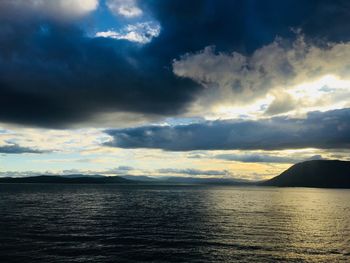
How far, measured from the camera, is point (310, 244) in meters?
65.5

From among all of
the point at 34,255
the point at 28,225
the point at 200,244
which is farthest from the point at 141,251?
the point at 28,225

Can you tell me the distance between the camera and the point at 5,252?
53.6 meters

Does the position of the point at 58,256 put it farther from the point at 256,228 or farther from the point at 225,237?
the point at 256,228

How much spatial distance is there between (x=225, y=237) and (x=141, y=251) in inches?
764

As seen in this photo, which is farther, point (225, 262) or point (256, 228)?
point (256, 228)

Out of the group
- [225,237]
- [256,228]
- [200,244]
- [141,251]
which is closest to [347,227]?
[256,228]

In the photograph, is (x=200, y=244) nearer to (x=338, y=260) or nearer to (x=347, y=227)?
(x=338, y=260)

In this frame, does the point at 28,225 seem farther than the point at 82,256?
Yes

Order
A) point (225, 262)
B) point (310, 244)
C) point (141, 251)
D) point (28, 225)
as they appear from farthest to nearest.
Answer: point (28, 225) → point (310, 244) → point (141, 251) → point (225, 262)

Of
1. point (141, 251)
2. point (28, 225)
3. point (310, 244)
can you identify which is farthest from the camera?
point (28, 225)

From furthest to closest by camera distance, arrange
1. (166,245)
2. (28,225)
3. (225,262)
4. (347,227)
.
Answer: (347,227)
(28,225)
(166,245)
(225,262)

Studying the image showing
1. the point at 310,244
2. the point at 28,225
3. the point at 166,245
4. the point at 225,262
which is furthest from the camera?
the point at 28,225

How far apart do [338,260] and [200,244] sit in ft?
71.9

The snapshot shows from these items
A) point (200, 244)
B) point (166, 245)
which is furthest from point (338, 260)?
point (166, 245)
